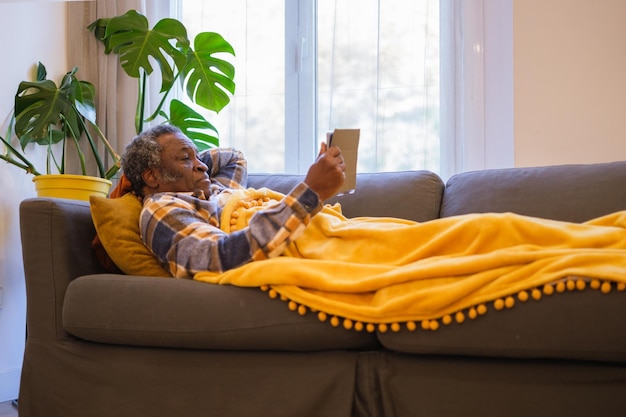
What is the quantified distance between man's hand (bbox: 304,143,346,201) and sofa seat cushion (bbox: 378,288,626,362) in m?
0.43

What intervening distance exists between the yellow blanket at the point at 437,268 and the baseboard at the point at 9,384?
151 centimetres

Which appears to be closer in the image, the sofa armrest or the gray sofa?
the gray sofa

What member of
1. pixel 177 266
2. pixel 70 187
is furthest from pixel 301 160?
pixel 177 266

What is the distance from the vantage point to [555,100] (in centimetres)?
281

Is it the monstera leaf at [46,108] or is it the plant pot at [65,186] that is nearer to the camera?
the plant pot at [65,186]

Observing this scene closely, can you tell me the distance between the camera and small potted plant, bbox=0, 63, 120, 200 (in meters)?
2.79

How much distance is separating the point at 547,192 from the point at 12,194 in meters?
2.09

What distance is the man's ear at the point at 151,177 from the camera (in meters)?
2.20

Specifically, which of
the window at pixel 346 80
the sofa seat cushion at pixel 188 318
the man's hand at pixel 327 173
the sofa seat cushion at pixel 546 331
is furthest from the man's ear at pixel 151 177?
the window at pixel 346 80

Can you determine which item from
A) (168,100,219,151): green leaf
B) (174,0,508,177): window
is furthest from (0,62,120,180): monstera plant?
(174,0,508,177): window

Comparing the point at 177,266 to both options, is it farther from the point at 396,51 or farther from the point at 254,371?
the point at 396,51

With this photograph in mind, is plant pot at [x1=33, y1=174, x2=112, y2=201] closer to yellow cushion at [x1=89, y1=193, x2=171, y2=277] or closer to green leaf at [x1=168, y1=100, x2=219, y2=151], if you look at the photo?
green leaf at [x1=168, y1=100, x2=219, y2=151]

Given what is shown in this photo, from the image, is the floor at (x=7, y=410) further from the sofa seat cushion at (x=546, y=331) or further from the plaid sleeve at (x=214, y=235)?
the sofa seat cushion at (x=546, y=331)

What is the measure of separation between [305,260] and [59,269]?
710 millimetres
